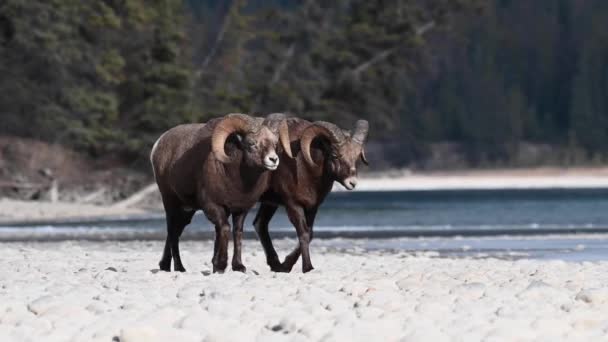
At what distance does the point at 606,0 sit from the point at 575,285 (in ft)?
496

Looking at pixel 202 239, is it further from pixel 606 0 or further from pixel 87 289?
pixel 606 0

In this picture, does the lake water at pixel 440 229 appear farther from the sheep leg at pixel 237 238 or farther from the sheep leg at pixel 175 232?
the sheep leg at pixel 237 238

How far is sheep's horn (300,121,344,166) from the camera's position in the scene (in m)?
17.8

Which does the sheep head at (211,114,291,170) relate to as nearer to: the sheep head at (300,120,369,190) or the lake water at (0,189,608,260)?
the sheep head at (300,120,369,190)

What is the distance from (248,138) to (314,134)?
78cm

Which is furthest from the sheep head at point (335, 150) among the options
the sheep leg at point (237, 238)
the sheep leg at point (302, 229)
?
the sheep leg at point (237, 238)

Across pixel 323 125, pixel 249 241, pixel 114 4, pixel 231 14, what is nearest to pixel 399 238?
Answer: pixel 249 241

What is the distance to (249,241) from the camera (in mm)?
29984

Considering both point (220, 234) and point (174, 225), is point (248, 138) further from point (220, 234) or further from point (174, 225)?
point (174, 225)

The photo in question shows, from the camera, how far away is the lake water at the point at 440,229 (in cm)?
2781

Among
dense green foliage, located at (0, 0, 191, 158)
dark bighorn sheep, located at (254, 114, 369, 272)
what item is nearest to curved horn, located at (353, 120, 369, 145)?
dark bighorn sheep, located at (254, 114, 369, 272)

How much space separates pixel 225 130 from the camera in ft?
57.3

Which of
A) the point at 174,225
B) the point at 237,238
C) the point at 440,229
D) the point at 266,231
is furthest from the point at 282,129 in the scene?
the point at 440,229

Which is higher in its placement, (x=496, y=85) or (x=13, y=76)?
(x=13, y=76)
